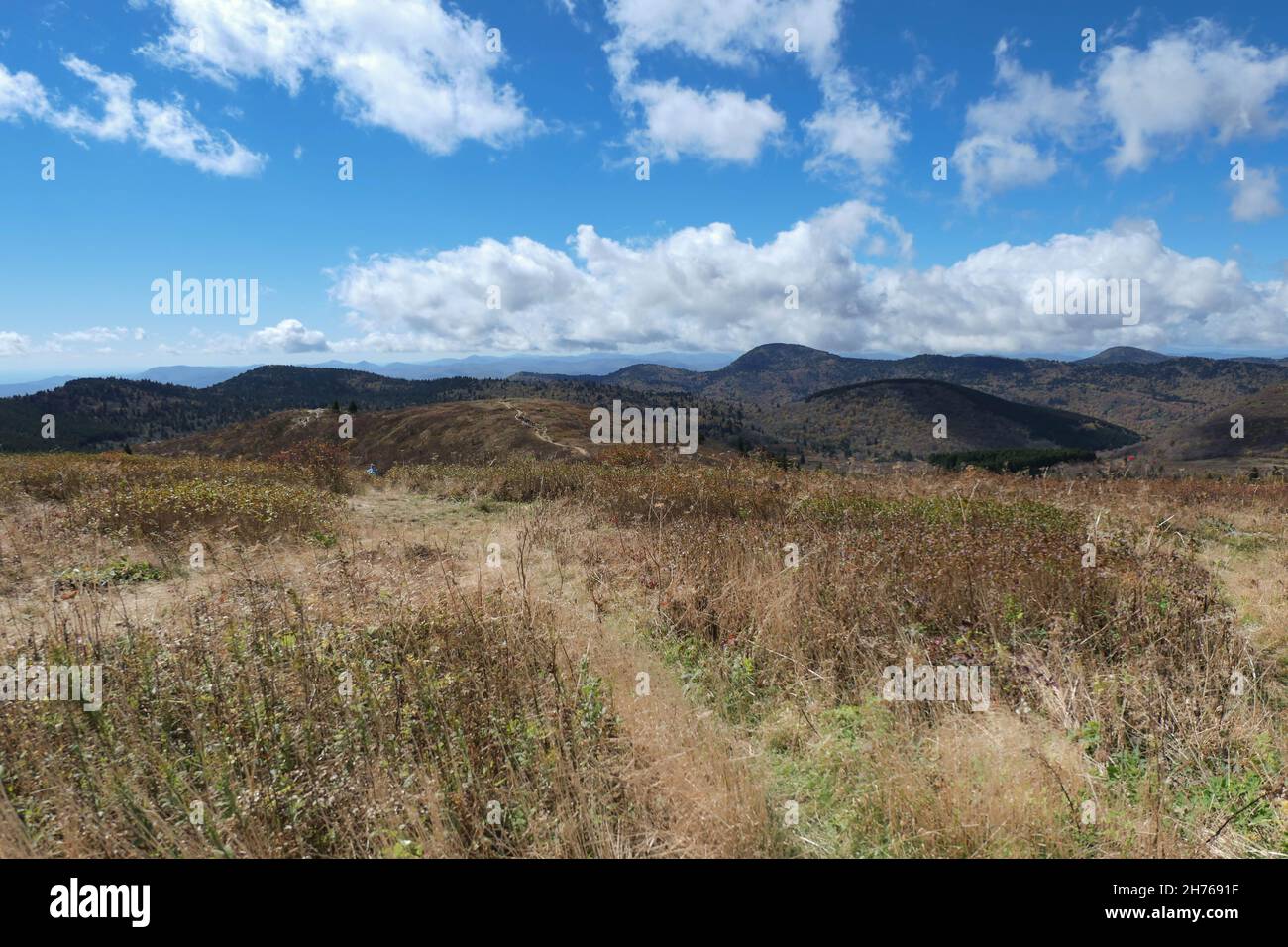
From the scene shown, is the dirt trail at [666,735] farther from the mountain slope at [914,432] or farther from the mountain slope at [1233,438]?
the mountain slope at [1233,438]

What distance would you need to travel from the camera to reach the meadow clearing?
2.62 metres

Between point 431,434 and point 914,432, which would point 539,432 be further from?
point 914,432

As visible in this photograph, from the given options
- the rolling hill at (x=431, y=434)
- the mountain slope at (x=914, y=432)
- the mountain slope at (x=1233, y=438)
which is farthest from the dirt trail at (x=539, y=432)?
the mountain slope at (x=1233, y=438)

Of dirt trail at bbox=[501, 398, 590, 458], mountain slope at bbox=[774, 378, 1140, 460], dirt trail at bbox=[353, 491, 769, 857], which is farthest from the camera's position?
mountain slope at bbox=[774, 378, 1140, 460]

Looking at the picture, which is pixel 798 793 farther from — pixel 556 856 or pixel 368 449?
pixel 368 449

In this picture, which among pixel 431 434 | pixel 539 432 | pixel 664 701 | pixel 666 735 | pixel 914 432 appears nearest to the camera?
pixel 666 735

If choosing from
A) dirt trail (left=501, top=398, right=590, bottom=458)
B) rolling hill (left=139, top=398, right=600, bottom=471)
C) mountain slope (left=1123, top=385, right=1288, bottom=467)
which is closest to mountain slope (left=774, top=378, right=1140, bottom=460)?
mountain slope (left=1123, top=385, right=1288, bottom=467)

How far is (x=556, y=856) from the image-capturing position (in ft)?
7.97

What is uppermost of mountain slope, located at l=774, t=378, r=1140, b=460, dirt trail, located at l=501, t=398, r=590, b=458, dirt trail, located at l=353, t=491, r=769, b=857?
mountain slope, located at l=774, t=378, r=1140, b=460

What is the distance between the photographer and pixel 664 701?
3.62 meters

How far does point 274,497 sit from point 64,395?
206 meters

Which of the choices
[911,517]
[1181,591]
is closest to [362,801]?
[1181,591]

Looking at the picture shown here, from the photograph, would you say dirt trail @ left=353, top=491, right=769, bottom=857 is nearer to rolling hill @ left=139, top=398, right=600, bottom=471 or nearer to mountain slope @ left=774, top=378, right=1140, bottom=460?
rolling hill @ left=139, top=398, right=600, bottom=471

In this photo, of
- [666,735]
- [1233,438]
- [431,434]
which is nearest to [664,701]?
[666,735]
